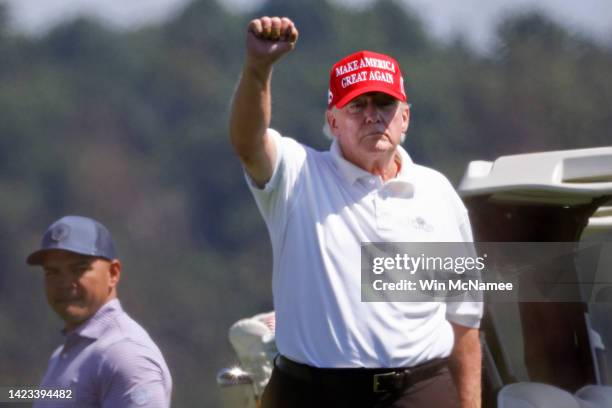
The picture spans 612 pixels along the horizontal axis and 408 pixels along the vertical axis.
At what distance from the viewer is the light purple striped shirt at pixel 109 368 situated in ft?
14.6

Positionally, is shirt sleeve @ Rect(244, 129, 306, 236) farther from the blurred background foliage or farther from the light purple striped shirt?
the blurred background foliage

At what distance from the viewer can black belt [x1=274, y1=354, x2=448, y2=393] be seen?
4168 millimetres

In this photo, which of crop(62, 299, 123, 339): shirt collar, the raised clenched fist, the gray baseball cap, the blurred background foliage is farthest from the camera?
the blurred background foliage

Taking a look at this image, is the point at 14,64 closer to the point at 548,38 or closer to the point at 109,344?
the point at 548,38

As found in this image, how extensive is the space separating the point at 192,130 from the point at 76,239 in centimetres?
1040

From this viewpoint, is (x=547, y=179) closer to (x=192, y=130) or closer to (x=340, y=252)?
(x=340, y=252)

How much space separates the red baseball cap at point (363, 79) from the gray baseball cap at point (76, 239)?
0.90 metres

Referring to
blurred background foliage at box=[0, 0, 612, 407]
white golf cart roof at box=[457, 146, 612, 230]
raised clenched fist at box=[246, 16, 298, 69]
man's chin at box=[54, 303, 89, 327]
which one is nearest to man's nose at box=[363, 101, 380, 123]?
raised clenched fist at box=[246, 16, 298, 69]

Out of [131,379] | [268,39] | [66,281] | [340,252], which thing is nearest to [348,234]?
[340,252]

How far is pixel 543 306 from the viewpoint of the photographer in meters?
5.17

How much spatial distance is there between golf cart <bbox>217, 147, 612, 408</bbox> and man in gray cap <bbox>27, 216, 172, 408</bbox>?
1.75 feet

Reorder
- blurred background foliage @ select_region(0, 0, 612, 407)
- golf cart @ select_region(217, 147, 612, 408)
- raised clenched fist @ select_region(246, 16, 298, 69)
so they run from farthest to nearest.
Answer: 1. blurred background foliage @ select_region(0, 0, 612, 407)
2. golf cart @ select_region(217, 147, 612, 408)
3. raised clenched fist @ select_region(246, 16, 298, 69)

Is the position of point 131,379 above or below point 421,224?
below

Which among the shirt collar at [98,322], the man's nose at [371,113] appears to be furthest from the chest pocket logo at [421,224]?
the shirt collar at [98,322]
